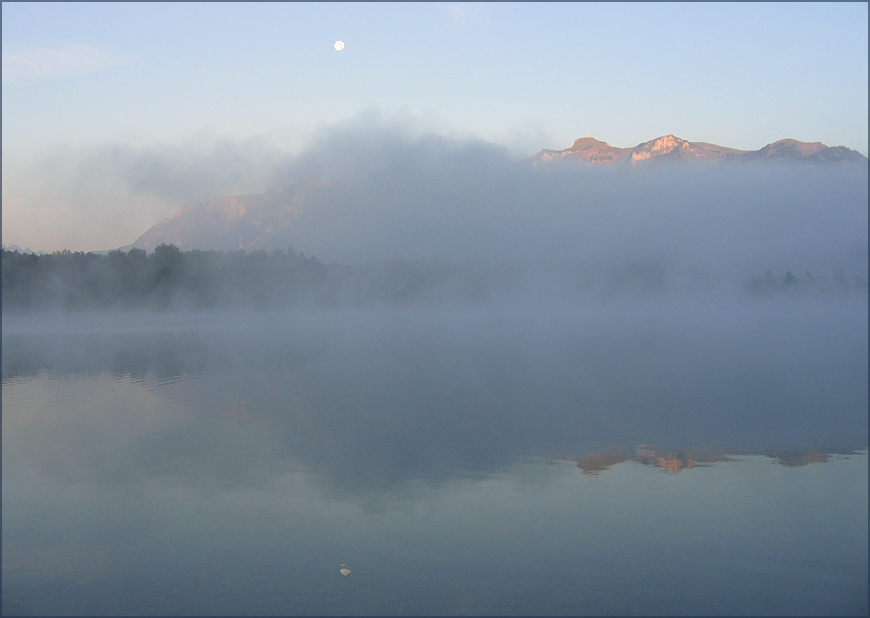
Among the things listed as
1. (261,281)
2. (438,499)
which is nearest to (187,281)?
(261,281)

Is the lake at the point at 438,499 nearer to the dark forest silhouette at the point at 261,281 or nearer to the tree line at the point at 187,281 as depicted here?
the tree line at the point at 187,281

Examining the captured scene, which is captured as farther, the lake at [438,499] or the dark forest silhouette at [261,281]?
the dark forest silhouette at [261,281]

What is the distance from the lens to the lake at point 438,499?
777 centimetres

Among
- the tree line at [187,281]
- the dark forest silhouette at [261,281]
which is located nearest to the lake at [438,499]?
the tree line at [187,281]

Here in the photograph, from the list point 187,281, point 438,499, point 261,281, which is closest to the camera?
point 438,499

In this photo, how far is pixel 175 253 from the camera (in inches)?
4313

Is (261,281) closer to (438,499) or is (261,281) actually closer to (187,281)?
(187,281)

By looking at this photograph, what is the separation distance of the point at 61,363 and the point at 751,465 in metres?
34.9

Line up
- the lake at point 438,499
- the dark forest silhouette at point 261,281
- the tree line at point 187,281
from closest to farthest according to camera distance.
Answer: the lake at point 438,499, the tree line at point 187,281, the dark forest silhouette at point 261,281

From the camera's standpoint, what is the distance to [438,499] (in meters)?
10.9

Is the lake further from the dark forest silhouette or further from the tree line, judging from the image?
the dark forest silhouette

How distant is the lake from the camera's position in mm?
7766

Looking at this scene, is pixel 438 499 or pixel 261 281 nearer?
pixel 438 499

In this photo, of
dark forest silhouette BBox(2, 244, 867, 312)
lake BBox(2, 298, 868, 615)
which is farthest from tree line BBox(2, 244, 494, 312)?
lake BBox(2, 298, 868, 615)
